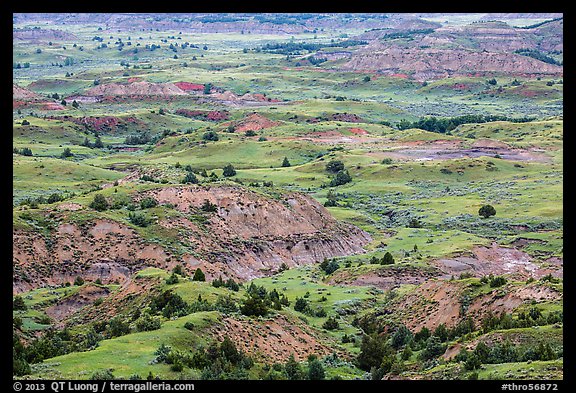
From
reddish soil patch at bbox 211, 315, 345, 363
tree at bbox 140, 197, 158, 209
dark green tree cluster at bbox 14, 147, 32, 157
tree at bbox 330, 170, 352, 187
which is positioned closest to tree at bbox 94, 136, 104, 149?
dark green tree cluster at bbox 14, 147, 32, 157

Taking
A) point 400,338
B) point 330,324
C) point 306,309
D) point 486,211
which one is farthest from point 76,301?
point 486,211

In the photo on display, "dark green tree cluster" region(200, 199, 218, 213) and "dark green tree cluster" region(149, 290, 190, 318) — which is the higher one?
"dark green tree cluster" region(149, 290, 190, 318)

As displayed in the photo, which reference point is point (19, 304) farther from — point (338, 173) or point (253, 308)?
point (338, 173)

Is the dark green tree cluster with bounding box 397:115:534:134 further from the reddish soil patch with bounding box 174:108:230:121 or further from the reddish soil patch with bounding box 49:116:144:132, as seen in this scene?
the reddish soil patch with bounding box 49:116:144:132

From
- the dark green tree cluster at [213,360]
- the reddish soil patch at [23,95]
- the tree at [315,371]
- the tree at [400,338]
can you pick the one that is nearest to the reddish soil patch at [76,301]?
the dark green tree cluster at [213,360]

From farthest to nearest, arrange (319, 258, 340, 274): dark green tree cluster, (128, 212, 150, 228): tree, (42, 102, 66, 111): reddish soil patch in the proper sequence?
(42, 102, 66, 111): reddish soil patch < (128, 212, 150, 228): tree < (319, 258, 340, 274): dark green tree cluster

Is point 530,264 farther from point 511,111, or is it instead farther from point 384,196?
point 511,111
